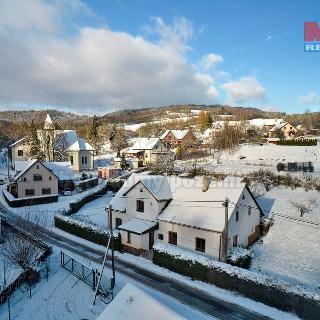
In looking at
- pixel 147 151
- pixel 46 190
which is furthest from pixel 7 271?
pixel 147 151

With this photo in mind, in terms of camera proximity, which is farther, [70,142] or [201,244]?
[70,142]

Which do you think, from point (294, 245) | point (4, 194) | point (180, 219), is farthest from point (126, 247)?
point (4, 194)

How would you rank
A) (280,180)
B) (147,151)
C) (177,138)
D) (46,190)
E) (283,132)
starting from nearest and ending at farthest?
(280,180) → (46,190) → (147,151) → (283,132) → (177,138)

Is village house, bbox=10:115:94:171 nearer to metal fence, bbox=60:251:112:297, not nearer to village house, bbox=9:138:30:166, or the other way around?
village house, bbox=9:138:30:166

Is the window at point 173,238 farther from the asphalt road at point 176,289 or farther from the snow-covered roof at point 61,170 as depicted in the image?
the snow-covered roof at point 61,170

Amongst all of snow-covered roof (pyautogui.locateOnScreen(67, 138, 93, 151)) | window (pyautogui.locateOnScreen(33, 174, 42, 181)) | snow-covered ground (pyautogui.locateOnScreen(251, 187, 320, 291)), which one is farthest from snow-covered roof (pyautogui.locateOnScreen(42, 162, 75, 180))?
snow-covered ground (pyautogui.locateOnScreen(251, 187, 320, 291))

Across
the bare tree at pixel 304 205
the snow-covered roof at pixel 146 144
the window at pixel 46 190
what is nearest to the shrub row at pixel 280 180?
the bare tree at pixel 304 205

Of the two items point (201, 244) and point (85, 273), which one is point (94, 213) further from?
point (201, 244)

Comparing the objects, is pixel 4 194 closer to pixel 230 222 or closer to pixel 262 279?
pixel 230 222
